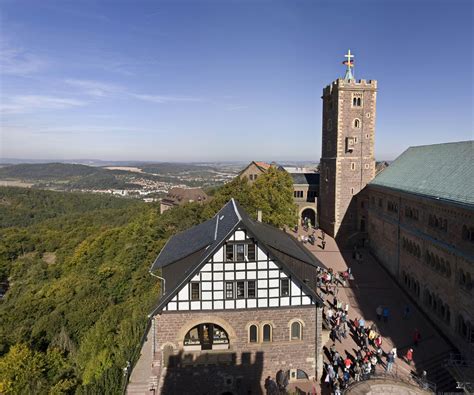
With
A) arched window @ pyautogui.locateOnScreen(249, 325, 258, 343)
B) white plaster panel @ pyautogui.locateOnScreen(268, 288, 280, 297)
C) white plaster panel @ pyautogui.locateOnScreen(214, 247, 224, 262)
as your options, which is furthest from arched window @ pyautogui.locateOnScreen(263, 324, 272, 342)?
white plaster panel @ pyautogui.locateOnScreen(214, 247, 224, 262)

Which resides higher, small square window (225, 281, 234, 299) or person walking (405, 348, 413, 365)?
small square window (225, 281, 234, 299)

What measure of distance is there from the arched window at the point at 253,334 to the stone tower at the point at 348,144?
30702 millimetres

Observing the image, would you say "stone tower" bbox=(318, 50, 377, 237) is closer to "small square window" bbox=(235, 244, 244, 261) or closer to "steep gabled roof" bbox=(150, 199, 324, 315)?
"steep gabled roof" bbox=(150, 199, 324, 315)

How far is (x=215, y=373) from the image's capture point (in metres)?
20.9

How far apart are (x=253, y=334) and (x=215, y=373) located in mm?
2768

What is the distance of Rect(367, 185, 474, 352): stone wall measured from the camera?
23.3m

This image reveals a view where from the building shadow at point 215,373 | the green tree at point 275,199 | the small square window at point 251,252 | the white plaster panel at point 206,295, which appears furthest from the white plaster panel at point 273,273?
the green tree at point 275,199

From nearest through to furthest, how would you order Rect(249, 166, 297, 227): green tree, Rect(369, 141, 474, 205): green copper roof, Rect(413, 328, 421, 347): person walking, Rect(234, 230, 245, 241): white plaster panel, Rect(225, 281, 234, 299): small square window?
Rect(234, 230, 245, 241): white plaster panel < Rect(225, 281, 234, 299): small square window < Rect(413, 328, 421, 347): person walking < Rect(369, 141, 474, 205): green copper roof < Rect(249, 166, 297, 227): green tree

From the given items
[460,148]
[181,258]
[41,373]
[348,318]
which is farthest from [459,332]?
[41,373]

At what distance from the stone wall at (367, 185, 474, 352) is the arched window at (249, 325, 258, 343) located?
11765mm

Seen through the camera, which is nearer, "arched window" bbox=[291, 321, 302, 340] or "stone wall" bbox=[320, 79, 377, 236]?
"arched window" bbox=[291, 321, 302, 340]

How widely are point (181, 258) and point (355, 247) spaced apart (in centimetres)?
2986

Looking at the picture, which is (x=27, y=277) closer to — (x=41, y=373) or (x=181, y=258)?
(x=41, y=373)

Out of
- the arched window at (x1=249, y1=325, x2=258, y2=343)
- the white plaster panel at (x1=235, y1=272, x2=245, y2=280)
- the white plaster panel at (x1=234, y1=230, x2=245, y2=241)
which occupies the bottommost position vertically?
the arched window at (x1=249, y1=325, x2=258, y2=343)
